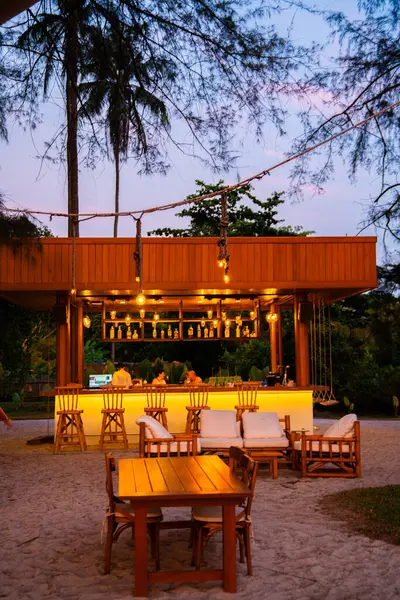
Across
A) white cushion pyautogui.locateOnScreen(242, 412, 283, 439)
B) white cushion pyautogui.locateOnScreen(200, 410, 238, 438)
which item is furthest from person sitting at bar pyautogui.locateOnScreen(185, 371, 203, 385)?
white cushion pyautogui.locateOnScreen(242, 412, 283, 439)

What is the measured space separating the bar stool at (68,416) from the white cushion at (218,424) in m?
3.28

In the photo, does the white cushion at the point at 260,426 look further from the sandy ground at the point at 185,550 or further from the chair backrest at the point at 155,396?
the chair backrest at the point at 155,396

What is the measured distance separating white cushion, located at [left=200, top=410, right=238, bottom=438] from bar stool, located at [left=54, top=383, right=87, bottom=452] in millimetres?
3275

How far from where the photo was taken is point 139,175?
6.45 meters

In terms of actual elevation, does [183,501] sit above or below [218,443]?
above

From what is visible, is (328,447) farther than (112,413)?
No

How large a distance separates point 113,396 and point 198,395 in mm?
1533

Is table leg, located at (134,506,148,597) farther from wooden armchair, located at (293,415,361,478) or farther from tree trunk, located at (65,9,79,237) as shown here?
wooden armchair, located at (293,415,361,478)

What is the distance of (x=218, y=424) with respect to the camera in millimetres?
11000

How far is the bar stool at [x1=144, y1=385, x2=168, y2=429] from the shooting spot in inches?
533

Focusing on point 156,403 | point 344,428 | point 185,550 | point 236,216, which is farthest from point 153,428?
point 236,216

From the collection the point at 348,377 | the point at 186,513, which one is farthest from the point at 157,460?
the point at 348,377

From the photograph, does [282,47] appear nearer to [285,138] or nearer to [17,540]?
[285,138]

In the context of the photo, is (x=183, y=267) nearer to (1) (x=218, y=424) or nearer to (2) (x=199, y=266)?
(2) (x=199, y=266)
